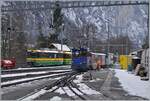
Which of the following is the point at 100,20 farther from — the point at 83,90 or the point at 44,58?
the point at 83,90

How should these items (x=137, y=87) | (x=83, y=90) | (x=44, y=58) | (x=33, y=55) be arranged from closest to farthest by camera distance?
(x=83, y=90) < (x=137, y=87) < (x=33, y=55) < (x=44, y=58)

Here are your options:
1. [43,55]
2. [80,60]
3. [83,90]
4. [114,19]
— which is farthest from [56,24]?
[83,90]

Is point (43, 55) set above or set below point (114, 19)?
below

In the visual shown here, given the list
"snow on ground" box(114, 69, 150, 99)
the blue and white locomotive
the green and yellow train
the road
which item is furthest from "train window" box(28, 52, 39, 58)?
"snow on ground" box(114, 69, 150, 99)

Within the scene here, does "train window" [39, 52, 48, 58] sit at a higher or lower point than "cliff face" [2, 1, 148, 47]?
lower

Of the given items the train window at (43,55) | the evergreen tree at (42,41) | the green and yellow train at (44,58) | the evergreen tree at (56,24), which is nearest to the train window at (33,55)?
the green and yellow train at (44,58)

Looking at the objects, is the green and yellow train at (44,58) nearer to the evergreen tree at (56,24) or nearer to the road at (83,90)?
the evergreen tree at (56,24)

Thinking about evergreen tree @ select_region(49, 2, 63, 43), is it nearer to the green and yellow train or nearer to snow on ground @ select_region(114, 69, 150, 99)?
the green and yellow train

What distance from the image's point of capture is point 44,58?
252 ft

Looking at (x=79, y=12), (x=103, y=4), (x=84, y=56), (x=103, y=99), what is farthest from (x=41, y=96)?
A: (x=79, y=12)

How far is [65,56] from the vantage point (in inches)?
3381

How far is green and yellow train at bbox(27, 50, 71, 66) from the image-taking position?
75.1m

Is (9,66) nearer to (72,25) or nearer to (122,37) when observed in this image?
(72,25)

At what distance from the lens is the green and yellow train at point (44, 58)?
246 feet
